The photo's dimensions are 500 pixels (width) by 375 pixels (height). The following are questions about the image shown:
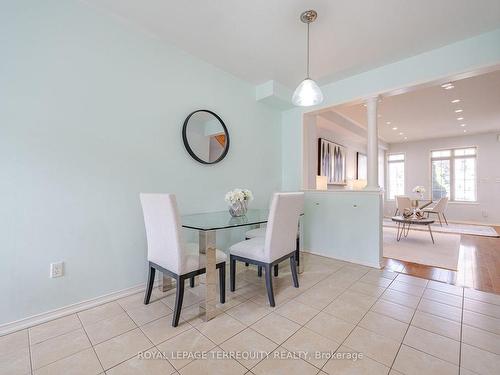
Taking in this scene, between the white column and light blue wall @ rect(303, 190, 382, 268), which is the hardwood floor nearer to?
light blue wall @ rect(303, 190, 382, 268)

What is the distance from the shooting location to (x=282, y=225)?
81.7 inches

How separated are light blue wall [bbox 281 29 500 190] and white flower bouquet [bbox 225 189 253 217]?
1507mm

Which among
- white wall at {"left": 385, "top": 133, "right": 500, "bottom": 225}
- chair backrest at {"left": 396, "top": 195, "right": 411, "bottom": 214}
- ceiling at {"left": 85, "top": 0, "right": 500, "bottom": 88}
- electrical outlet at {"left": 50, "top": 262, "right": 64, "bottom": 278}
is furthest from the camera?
white wall at {"left": 385, "top": 133, "right": 500, "bottom": 225}

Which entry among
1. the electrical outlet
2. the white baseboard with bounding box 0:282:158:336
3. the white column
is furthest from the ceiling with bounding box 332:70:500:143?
the electrical outlet

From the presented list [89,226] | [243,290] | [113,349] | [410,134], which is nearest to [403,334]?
[243,290]

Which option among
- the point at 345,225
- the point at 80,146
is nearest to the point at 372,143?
the point at 345,225

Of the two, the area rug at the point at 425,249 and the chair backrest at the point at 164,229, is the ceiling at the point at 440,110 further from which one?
the chair backrest at the point at 164,229

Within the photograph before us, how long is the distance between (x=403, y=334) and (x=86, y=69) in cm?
316

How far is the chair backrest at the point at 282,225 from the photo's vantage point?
1966mm

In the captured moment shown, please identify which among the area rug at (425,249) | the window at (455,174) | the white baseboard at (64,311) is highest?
the window at (455,174)

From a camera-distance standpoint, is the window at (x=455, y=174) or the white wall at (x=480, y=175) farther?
the window at (x=455, y=174)

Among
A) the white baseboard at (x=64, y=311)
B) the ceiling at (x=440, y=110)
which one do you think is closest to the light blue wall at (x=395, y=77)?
the ceiling at (x=440, y=110)

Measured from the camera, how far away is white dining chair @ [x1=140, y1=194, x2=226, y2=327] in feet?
5.45

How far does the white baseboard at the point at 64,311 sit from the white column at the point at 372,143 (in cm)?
295
